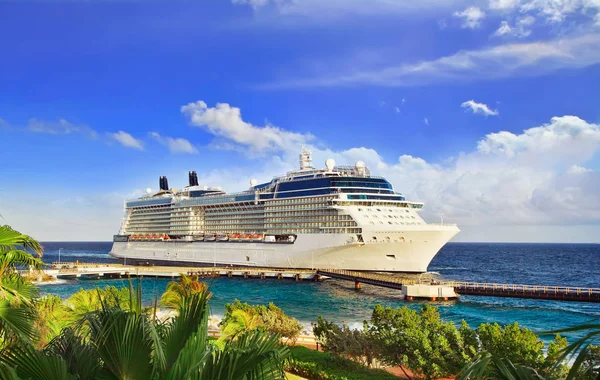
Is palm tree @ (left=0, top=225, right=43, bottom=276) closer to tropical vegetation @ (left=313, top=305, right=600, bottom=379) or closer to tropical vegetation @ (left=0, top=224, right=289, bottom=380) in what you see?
tropical vegetation @ (left=0, top=224, right=289, bottom=380)

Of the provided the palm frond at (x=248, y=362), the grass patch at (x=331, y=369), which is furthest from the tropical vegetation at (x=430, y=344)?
the palm frond at (x=248, y=362)

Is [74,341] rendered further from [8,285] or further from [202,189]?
[202,189]

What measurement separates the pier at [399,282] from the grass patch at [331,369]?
20501mm

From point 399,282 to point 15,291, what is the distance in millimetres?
42565

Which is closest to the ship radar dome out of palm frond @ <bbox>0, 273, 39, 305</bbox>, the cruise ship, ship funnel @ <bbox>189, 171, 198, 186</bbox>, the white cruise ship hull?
the cruise ship

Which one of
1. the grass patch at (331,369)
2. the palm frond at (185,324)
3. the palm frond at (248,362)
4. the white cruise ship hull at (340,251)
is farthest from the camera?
the white cruise ship hull at (340,251)

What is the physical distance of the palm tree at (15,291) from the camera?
20.2 feet

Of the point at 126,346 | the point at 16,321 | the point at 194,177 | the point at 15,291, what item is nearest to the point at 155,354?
the point at 126,346

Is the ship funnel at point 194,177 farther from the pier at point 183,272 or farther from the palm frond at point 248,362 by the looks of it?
the palm frond at point 248,362

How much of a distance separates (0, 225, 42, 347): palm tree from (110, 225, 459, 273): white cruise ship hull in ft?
152

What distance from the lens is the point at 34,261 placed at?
7578 millimetres

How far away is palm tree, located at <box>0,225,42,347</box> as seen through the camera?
616 cm

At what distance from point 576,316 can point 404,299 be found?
1385 centimetres

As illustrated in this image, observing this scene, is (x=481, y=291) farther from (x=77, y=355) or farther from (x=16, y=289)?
(x=77, y=355)
